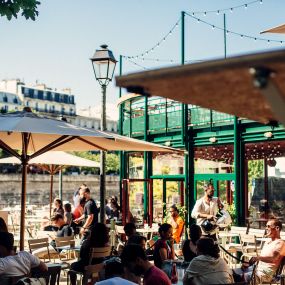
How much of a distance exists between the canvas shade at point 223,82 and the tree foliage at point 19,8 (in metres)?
6.15

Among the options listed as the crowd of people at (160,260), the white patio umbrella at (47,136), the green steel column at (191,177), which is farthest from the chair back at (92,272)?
the green steel column at (191,177)

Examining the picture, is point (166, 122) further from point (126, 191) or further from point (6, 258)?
point (6, 258)

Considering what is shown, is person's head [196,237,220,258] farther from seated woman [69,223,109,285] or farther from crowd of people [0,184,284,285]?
seated woman [69,223,109,285]

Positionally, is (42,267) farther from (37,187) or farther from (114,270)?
(37,187)

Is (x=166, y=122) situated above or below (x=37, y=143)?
above

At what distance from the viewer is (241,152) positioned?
575 inches

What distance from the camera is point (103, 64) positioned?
372 inches

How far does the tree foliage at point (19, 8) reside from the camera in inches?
320

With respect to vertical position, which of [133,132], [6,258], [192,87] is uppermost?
[133,132]

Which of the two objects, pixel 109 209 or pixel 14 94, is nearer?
pixel 109 209

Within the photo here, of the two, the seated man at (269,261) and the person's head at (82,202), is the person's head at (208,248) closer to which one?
the seated man at (269,261)

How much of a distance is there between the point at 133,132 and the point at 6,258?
44.7 ft

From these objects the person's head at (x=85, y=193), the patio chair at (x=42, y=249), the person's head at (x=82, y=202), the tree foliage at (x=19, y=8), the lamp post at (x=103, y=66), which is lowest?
the patio chair at (x=42, y=249)

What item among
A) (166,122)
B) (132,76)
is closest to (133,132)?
(166,122)
